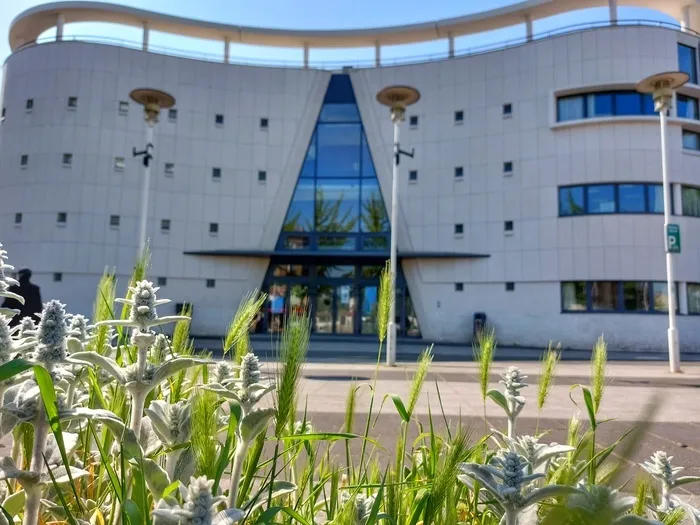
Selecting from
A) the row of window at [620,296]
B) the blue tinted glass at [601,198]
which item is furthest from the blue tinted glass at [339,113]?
the row of window at [620,296]

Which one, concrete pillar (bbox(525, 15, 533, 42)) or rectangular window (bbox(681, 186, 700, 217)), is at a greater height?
concrete pillar (bbox(525, 15, 533, 42))

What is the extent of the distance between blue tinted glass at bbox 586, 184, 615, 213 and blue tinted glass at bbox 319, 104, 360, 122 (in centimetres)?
1220

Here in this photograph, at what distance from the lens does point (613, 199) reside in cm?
2009

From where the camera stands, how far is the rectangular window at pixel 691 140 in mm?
20594

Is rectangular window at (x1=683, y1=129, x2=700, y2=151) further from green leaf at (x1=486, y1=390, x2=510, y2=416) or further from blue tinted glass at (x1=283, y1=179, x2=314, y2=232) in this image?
green leaf at (x1=486, y1=390, x2=510, y2=416)

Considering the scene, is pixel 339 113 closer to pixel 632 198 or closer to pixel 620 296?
pixel 632 198

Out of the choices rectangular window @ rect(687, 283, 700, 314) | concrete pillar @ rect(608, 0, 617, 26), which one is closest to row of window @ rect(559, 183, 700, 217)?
rectangular window @ rect(687, 283, 700, 314)

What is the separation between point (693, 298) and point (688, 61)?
449 inches

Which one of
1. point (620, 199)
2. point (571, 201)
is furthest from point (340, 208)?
point (620, 199)

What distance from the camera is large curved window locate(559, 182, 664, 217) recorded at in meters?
19.8

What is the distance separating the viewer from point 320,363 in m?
12.4

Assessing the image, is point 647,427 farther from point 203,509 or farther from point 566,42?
point 566,42

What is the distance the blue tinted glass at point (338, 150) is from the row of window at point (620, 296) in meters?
12.1

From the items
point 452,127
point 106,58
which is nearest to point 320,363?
point 452,127
